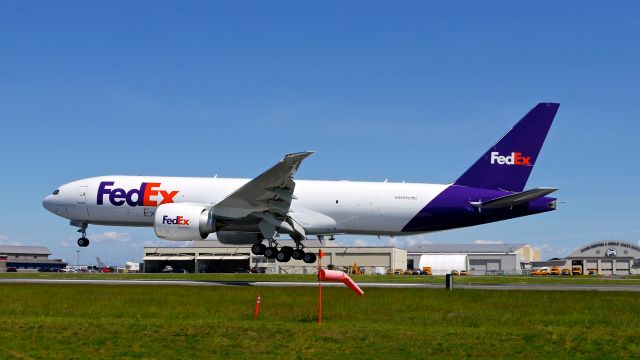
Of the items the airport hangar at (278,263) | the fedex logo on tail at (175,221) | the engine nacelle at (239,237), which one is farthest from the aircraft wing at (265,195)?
the airport hangar at (278,263)

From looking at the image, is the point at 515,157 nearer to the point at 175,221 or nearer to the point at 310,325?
the point at 175,221

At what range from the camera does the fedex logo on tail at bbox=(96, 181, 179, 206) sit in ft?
161

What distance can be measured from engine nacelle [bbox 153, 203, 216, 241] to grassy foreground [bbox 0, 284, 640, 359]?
1012 centimetres

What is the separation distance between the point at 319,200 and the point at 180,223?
9614mm

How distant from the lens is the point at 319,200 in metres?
49.5

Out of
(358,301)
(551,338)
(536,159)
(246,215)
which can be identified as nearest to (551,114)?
(536,159)

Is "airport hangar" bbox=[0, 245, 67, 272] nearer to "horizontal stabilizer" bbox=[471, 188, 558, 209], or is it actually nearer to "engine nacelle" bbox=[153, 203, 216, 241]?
"engine nacelle" bbox=[153, 203, 216, 241]

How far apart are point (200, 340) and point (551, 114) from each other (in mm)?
36441

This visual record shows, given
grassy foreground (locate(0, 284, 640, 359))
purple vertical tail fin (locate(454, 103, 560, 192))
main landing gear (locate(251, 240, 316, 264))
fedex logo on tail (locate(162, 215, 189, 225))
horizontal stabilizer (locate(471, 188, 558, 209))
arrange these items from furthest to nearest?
purple vertical tail fin (locate(454, 103, 560, 192))
main landing gear (locate(251, 240, 316, 264))
horizontal stabilizer (locate(471, 188, 558, 209))
fedex logo on tail (locate(162, 215, 189, 225))
grassy foreground (locate(0, 284, 640, 359))

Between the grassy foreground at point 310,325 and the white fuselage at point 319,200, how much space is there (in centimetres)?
1471

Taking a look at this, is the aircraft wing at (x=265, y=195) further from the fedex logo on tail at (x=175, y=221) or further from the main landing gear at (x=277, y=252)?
the main landing gear at (x=277, y=252)

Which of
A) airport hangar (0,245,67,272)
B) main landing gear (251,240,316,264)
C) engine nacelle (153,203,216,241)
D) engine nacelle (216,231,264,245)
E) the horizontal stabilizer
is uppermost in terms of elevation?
the horizontal stabilizer

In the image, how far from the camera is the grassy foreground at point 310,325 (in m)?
17.9

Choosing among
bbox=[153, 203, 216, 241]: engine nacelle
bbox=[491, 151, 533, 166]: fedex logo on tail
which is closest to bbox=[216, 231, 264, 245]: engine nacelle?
bbox=[153, 203, 216, 241]: engine nacelle
